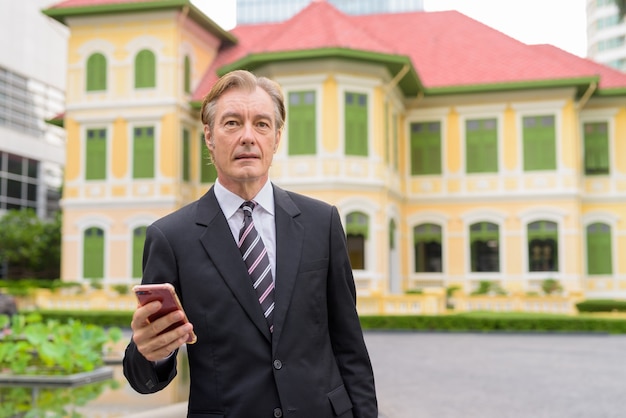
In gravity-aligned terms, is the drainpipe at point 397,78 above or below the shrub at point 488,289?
above

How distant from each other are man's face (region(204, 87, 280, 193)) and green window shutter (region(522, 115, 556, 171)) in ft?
73.8

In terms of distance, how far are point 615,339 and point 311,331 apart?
16.3m

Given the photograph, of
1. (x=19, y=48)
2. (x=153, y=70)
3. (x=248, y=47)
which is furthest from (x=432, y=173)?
(x=19, y=48)

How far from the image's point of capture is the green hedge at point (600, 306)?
2012cm

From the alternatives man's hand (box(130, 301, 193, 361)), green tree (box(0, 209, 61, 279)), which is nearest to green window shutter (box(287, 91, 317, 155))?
green tree (box(0, 209, 61, 279))

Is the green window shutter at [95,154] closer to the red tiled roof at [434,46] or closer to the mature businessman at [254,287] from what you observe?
the red tiled roof at [434,46]

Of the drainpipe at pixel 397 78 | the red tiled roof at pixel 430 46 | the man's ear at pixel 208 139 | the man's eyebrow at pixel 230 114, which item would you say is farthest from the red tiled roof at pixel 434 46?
the man's eyebrow at pixel 230 114

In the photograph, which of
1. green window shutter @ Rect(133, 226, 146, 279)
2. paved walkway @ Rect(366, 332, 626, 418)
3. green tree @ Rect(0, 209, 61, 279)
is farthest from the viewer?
green tree @ Rect(0, 209, 61, 279)

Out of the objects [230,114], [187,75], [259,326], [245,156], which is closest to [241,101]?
[230,114]

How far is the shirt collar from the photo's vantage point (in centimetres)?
249

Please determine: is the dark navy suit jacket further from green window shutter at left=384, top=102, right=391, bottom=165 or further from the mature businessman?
green window shutter at left=384, top=102, right=391, bottom=165

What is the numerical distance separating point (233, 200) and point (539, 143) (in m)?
22.6

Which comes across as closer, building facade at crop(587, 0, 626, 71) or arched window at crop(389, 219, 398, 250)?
arched window at crop(389, 219, 398, 250)

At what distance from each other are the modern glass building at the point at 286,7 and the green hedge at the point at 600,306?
29.8 metres
